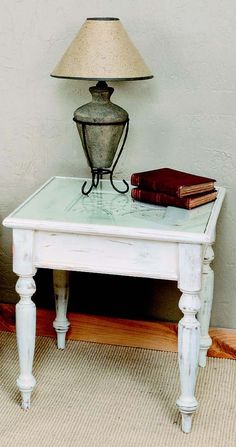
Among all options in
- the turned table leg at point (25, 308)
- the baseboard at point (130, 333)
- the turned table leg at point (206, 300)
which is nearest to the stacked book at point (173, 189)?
the turned table leg at point (206, 300)

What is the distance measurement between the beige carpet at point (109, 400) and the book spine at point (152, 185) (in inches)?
22.3

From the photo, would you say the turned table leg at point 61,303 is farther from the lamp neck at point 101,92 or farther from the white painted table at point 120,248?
the lamp neck at point 101,92

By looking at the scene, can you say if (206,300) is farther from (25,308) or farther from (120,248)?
(25,308)

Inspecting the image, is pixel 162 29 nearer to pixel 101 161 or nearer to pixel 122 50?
pixel 122 50

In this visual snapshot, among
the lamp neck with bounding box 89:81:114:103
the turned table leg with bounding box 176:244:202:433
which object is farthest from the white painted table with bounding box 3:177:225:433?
the lamp neck with bounding box 89:81:114:103

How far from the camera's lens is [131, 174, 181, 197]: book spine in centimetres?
199

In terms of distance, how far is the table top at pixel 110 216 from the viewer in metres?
1.87

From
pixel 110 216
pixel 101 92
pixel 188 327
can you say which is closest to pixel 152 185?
pixel 110 216

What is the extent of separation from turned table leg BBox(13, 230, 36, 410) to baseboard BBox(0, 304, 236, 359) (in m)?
0.42

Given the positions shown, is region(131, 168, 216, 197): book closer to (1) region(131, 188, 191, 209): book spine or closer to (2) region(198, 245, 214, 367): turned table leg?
(1) region(131, 188, 191, 209): book spine

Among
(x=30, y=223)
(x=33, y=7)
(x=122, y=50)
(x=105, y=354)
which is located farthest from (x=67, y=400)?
(x=33, y=7)

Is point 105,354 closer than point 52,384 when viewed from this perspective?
No

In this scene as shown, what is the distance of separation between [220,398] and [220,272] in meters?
0.39

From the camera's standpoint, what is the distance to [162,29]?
2.21m
